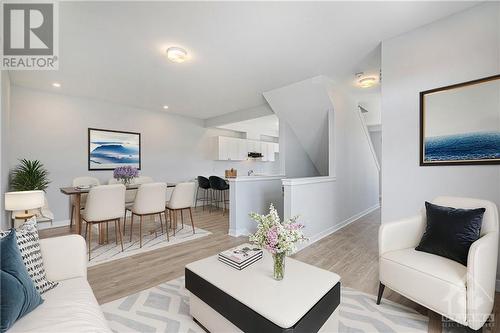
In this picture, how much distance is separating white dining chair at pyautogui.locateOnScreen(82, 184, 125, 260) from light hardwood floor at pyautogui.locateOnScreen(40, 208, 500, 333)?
0.62 m

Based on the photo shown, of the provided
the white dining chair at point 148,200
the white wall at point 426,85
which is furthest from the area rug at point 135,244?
the white wall at point 426,85

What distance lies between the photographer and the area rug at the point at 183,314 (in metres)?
1.54

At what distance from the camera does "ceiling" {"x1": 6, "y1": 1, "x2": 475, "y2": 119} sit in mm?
1964

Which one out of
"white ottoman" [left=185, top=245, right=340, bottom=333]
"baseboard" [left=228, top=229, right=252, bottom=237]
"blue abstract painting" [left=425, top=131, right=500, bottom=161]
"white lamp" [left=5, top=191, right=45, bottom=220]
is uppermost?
"blue abstract painting" [left=425, top=131, right=500, bottom=161]

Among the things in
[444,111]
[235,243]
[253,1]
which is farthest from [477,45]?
[235,243]

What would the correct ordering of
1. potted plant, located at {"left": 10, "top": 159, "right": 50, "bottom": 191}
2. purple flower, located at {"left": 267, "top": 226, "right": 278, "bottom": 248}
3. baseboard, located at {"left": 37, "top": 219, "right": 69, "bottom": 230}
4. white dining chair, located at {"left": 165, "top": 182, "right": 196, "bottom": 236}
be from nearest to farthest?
purple flower, located at {"left": 267, "top": 226, "right": 278, "bottom": 248} → potted plant, located at {"left": 10, "top": 159, "right": 50, "bottom": 191} → white dining chair, located at {"left": 165, "top": 182, "right": 196, "bottom": 236} → baseboard, located at {"left": 37, "top": 219, "right": 69, "bottom": 230}

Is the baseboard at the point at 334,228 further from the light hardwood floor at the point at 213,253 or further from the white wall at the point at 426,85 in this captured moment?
the white wall at the point at 426,85

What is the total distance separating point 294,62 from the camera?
2963 mm

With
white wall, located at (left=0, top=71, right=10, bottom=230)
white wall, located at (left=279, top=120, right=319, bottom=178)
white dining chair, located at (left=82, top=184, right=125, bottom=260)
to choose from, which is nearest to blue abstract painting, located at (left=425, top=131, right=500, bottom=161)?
white wall, located at (left=279, top=120, right=319, bottom=178)

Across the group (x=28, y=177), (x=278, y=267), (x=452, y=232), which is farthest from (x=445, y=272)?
(x=28, y=177)

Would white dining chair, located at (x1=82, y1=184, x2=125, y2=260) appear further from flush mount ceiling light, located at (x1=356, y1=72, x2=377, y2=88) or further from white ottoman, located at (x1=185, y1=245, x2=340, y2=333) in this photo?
flush mount ceiling light, located at (x1=356, y1=72, x2=377, y2=88)

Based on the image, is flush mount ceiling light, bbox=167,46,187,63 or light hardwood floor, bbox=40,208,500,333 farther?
flush mount ceiling light, bbox=167,46,187,63

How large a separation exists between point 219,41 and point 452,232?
2796mm

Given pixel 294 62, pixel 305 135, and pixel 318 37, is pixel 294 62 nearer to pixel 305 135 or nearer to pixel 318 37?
pixel 318 37
